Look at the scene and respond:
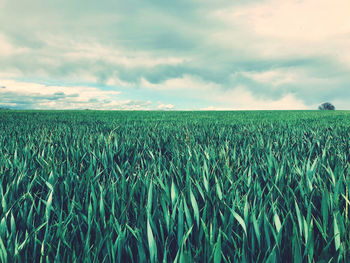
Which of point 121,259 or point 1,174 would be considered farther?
point 1,174

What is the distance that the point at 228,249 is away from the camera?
36.2 inches

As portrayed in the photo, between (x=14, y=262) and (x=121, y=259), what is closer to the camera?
(x=14, y=262)

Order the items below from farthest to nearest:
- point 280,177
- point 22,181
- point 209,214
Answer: point 22,181
point 280,177
point 209,214

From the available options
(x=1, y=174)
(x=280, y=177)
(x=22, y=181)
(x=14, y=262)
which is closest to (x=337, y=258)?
(x=280, y=177)

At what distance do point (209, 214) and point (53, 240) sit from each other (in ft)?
2.16

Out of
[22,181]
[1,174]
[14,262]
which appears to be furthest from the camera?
[1,174]

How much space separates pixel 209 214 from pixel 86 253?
57 centimetres

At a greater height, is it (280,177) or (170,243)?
(280,177)

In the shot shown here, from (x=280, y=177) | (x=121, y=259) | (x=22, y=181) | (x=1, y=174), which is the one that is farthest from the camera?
(x=1, y=174)

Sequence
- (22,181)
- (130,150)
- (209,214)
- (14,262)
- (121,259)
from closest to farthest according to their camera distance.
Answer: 1. (14,262)
2. (121,259)
3. (209,214)
4. (22,181)
5. (130,150)

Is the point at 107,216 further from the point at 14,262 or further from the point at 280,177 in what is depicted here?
the point at 280,177

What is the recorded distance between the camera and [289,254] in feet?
3.04

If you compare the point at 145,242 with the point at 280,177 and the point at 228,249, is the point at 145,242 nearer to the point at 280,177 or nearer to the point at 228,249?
the point at 228,249

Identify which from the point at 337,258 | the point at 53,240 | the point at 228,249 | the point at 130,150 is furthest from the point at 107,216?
the point at 130,150
